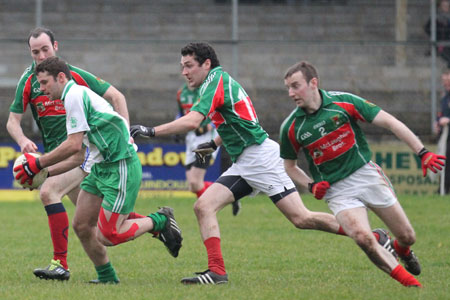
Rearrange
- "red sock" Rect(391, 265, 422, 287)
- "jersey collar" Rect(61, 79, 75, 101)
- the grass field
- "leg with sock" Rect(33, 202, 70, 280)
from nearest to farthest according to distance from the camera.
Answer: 1. "red sock" Rect(391, 265, 422, 287)
2. the grass field
3. "jersey collar" Rect(61, 79, 75, 101)
4. "leg with sock" Rect(33, 202, 70, 280)

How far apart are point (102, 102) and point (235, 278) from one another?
2.00m

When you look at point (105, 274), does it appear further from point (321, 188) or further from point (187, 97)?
point (187, 97)

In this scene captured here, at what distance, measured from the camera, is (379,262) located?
6.37 m

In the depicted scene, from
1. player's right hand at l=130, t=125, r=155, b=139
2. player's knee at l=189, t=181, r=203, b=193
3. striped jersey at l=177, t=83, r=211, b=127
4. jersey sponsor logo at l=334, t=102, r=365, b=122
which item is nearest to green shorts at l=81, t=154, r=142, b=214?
player's right hand at l=130, t=125, r=155, b=139

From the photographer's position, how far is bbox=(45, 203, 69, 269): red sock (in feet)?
24.8

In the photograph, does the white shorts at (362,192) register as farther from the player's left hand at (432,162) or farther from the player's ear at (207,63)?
the player's ear at (207,63)

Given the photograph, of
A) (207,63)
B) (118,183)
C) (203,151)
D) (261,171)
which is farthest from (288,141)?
(118,183)

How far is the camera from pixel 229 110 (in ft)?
23.9

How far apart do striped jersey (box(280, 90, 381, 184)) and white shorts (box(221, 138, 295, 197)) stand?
682mm

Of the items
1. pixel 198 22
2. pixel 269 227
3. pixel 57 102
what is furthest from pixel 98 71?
pixel 57 102

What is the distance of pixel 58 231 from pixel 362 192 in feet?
9.18

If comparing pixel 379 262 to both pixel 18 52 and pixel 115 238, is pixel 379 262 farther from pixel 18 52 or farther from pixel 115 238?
pixel 18 52

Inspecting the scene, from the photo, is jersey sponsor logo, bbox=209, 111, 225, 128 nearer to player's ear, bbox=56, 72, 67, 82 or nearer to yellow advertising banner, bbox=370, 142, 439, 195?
player's ear, bbox=56, 72, 67, 82

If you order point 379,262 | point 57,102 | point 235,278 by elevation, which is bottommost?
point 235,278
